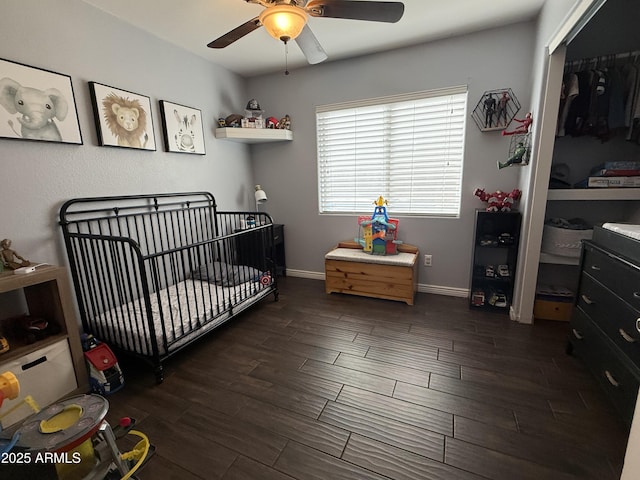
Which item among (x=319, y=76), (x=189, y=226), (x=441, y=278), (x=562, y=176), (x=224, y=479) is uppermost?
(x=319, y=76)

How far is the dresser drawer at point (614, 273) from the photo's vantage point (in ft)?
4.24

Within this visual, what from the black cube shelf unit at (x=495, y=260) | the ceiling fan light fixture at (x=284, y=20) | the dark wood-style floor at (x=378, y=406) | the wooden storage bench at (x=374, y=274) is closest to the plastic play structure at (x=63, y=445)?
the dark wood-style floor at (x=378, y=406)

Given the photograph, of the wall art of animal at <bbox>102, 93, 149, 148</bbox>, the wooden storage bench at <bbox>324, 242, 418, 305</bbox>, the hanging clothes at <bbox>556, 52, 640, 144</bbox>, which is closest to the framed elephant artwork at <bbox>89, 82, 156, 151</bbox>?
the wall art of animal at <bbox>102, 93, 149, 148</bbox>

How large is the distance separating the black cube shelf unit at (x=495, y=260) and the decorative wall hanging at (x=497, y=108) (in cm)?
80

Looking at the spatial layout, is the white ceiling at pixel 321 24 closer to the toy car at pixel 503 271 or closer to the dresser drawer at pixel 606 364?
the toy car at pixel 503 271

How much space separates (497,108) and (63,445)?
11.2 ft

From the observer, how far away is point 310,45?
5.91ft

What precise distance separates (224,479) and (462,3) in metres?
3.21

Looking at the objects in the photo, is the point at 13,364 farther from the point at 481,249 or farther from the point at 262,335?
the point at 481,249

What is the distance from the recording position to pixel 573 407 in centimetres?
146

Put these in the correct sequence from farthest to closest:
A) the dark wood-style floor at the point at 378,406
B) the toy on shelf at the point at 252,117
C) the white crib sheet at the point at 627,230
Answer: the toy on shelf at the point at 252,117 < the white crib sheet at the point at 627,230 < the dark wood-style floor at the point at 378,406

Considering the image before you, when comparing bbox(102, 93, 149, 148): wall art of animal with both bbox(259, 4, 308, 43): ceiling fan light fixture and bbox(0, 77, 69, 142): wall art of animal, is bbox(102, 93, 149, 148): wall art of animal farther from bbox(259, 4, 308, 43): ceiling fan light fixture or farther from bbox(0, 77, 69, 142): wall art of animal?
bbox(259, 4, 308, 43): ceiling fan light fixture

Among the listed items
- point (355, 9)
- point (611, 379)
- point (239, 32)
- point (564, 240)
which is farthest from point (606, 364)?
point (239, 32)

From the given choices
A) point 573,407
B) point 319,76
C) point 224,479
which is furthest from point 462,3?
point 224,479
